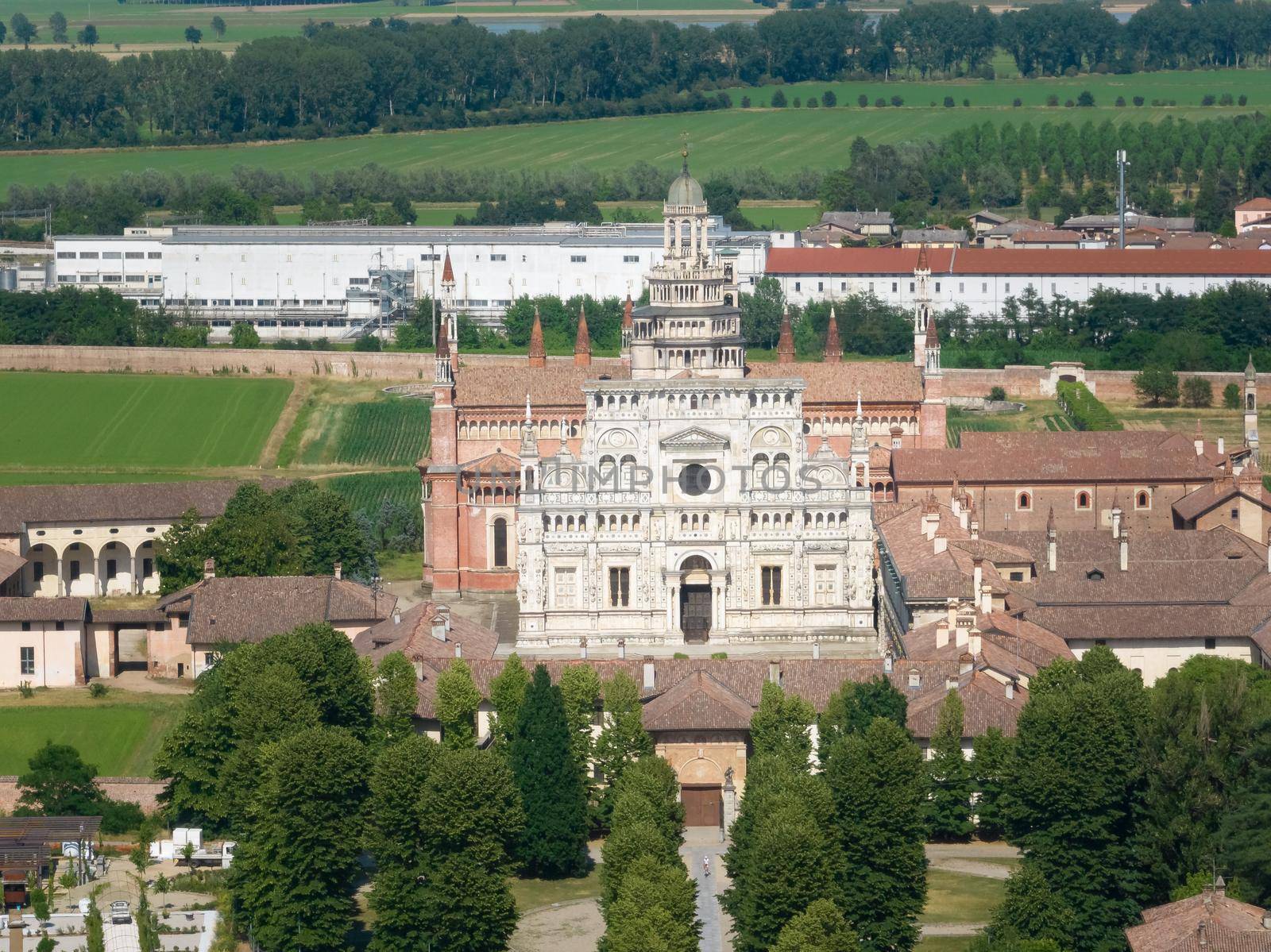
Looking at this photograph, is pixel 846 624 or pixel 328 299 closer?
pixel 846 624

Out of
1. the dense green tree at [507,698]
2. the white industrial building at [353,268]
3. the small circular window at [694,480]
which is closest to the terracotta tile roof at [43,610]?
the dense green tree at [507,698]

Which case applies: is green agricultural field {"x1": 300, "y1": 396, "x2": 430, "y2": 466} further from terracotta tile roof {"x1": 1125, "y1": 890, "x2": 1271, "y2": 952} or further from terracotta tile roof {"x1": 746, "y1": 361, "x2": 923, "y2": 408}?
terracotta tile roof {"x1": 1125, "y1": 890, "x2": 1271, "y2": 952}

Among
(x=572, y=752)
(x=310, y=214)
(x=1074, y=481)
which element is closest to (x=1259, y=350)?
(x=1074, y=481)

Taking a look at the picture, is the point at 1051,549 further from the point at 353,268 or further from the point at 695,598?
the point at 353,268

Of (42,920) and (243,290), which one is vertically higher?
(243,290)

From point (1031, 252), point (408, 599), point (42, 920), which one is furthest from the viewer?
point (1031, 252)

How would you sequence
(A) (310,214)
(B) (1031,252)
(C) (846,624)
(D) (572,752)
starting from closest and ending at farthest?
(D) (572,752) < (C) (846,624) < (B) (1031,252) < (A) (310,214)

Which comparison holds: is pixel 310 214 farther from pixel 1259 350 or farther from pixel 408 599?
pixel 408 599
